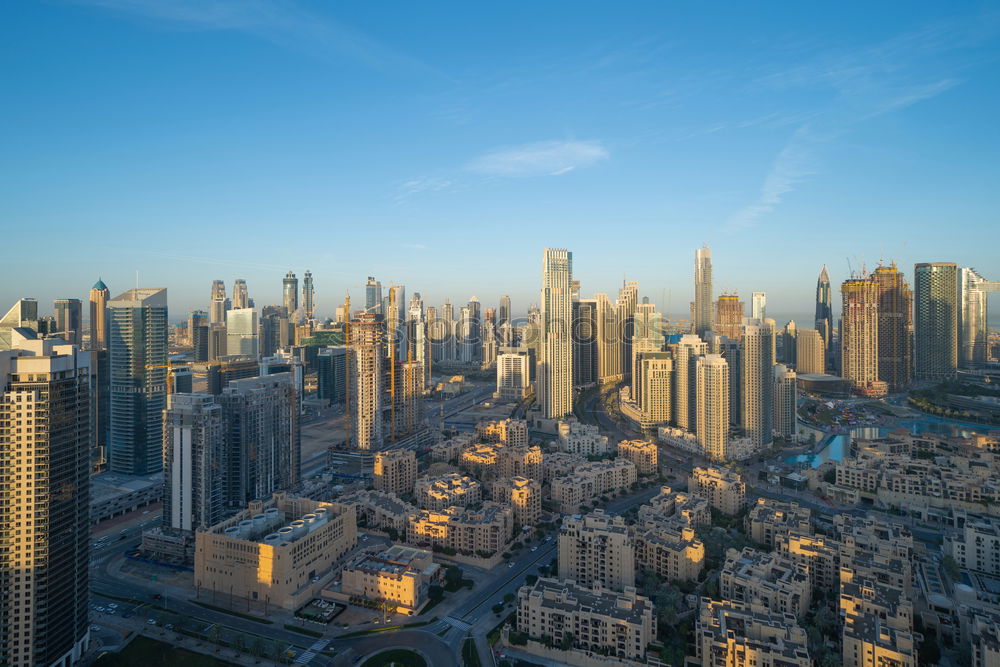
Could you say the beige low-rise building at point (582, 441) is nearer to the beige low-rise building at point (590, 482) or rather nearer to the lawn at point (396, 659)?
the beige low-rise building at point (590, 482)

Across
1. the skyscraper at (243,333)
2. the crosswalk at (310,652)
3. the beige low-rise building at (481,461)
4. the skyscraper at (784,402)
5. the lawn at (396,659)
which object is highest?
the skyscraper at (243,333)

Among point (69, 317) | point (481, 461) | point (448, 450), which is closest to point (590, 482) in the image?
point (481, 461)

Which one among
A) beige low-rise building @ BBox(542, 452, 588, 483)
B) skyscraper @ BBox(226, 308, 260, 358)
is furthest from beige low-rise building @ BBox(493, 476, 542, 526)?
skyscraper @ BBox(226, 308, 260, 358)

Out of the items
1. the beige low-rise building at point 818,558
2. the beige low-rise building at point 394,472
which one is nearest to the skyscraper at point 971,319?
the beige low-rise building at point 818,558

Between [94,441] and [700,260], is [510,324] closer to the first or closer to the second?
[700,260]

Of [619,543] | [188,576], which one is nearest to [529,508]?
[619,543]

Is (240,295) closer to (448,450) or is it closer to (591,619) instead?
(448,450)

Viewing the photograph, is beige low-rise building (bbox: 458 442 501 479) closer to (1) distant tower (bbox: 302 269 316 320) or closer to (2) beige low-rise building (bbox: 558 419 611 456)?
(2) beige low-rise building (bbox: 558 419 611 456)
